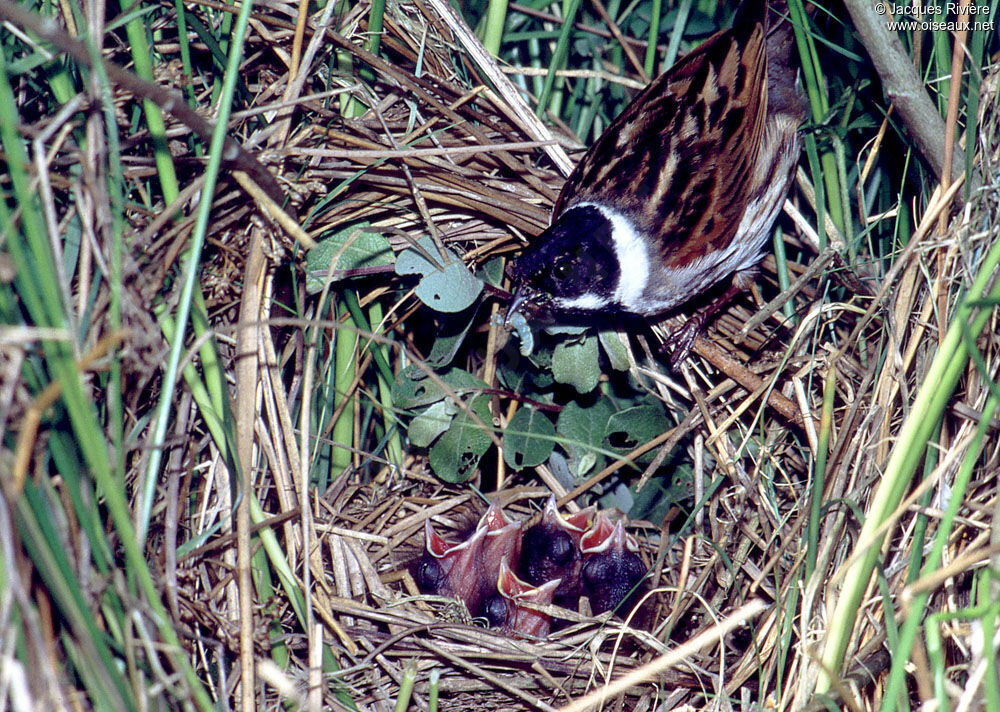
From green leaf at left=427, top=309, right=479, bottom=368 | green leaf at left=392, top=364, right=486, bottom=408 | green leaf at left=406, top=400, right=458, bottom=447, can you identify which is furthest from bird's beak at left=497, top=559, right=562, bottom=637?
green leaf at left=427, top=309, right=479, bottom=368

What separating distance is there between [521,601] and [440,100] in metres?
1.73

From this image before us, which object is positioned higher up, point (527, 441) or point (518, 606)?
point (527, 441)

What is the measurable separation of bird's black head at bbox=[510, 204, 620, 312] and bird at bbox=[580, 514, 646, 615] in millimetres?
818

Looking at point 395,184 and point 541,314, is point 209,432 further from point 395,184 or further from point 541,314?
point 541,314

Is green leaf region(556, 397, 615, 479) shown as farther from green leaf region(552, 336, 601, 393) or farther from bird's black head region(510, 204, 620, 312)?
bird's black head region(510, 204, 620, 312)

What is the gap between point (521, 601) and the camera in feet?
9.15

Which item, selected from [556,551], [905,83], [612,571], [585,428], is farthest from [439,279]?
[905,83]

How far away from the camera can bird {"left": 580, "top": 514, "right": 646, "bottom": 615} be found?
113 inches

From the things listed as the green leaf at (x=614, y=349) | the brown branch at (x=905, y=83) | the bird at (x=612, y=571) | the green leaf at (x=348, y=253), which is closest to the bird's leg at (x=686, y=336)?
the green leaf at (x=614, y=349)

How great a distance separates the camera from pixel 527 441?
3.01m

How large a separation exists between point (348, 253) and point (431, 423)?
2.29 ft

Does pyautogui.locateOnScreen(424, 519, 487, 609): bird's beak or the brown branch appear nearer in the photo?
the brown branch

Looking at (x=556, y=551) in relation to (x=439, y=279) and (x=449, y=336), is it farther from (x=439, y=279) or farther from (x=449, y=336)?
(x=439, y=279)

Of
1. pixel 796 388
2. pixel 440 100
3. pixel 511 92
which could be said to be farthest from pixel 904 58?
pixel 440 100
